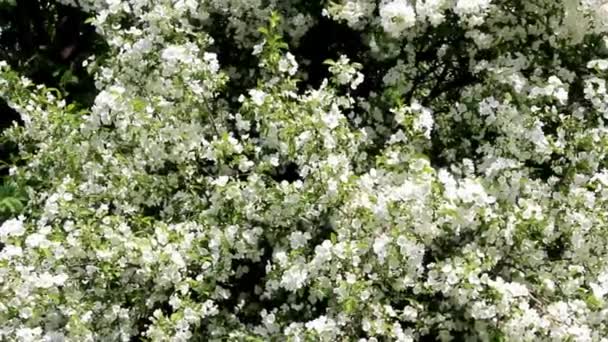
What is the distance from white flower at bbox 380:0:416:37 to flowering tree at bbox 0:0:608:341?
0.4 inches

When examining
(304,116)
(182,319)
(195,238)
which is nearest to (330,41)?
(304,116)

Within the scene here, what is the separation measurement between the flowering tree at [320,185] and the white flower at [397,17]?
0.01m

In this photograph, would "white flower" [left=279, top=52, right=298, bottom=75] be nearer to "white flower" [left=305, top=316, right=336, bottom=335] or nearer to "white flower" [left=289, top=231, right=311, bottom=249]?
"white flower" [left=289, top=231, right=311, bottom=249]

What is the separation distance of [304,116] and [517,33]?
1.18 m

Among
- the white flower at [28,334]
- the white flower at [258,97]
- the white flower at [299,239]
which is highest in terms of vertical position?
the white flower at [258,97]

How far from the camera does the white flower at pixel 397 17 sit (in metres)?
3.44

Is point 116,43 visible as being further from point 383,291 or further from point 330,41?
point 383,291

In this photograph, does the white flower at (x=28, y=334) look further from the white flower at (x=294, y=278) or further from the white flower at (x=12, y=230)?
the white flower at (x=294, y=278)

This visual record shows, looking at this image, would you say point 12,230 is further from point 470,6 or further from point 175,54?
point 470,6

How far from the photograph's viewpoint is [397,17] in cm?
345

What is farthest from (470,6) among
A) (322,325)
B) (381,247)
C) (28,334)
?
(28,334)

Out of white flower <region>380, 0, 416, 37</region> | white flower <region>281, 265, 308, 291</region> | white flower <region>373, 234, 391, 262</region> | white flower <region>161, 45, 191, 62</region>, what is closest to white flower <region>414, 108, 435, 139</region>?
white flower <region>380, 0, 416, 37</region>

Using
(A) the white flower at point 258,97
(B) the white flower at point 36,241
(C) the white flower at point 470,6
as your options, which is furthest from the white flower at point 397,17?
(B) the white flower at point 36,241

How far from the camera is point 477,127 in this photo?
12.5ft
